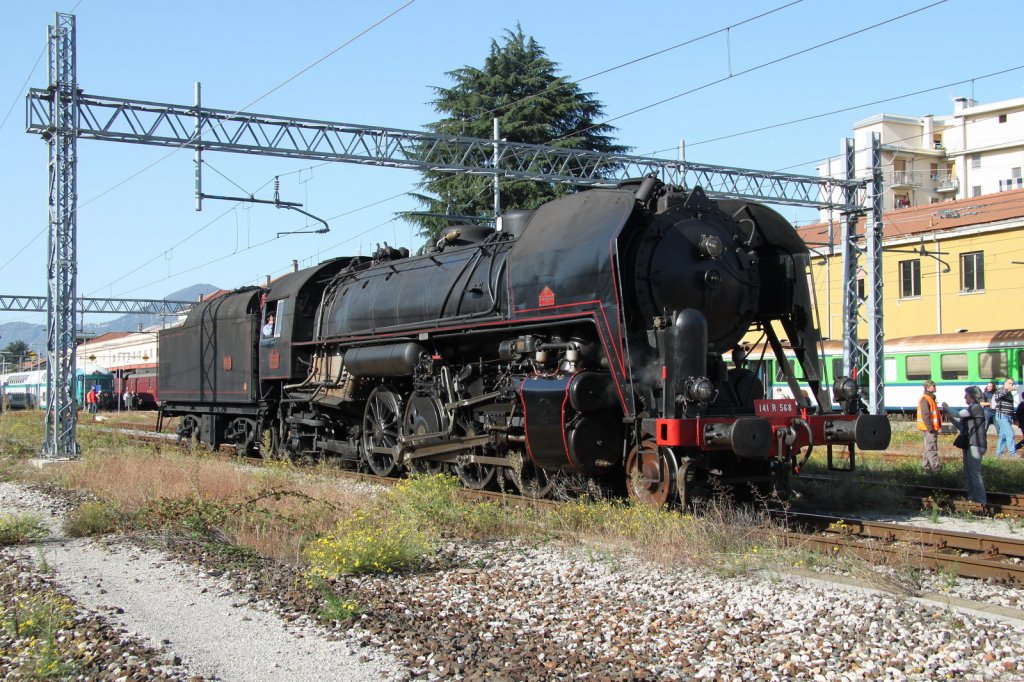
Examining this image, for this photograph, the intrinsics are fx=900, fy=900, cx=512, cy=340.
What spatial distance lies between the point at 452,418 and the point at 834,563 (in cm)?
593

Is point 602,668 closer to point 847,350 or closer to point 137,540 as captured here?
point 137,540

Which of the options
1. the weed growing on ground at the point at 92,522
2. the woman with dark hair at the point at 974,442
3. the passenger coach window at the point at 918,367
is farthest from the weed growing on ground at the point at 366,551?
the passenger coach window at the point at 918,367

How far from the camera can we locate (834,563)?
23.1 feet

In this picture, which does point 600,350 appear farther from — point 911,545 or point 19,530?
point 19,530

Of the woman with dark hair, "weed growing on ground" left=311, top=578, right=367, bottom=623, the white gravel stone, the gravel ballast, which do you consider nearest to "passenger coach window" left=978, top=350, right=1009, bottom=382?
the woman with dark hair

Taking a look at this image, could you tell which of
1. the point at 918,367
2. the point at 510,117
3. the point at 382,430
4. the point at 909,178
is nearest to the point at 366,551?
the point at 382,430

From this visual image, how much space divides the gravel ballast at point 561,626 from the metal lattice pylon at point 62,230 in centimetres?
1021

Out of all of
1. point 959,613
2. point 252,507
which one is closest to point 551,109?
point 252,507

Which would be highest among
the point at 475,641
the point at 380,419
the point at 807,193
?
the point at 807,193

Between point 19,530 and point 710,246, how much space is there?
7691 mm

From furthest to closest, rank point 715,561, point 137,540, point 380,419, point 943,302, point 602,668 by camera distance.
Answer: point 943,302
point 380,419
point 137,540
point 715,561
point 602,668

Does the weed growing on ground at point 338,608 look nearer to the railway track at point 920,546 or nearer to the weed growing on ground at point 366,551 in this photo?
the weed growing on ground at point 366,551

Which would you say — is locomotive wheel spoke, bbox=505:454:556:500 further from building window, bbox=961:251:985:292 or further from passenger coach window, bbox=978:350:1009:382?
building window, bbox=961:251:985:292

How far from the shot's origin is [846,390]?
10.2 m
